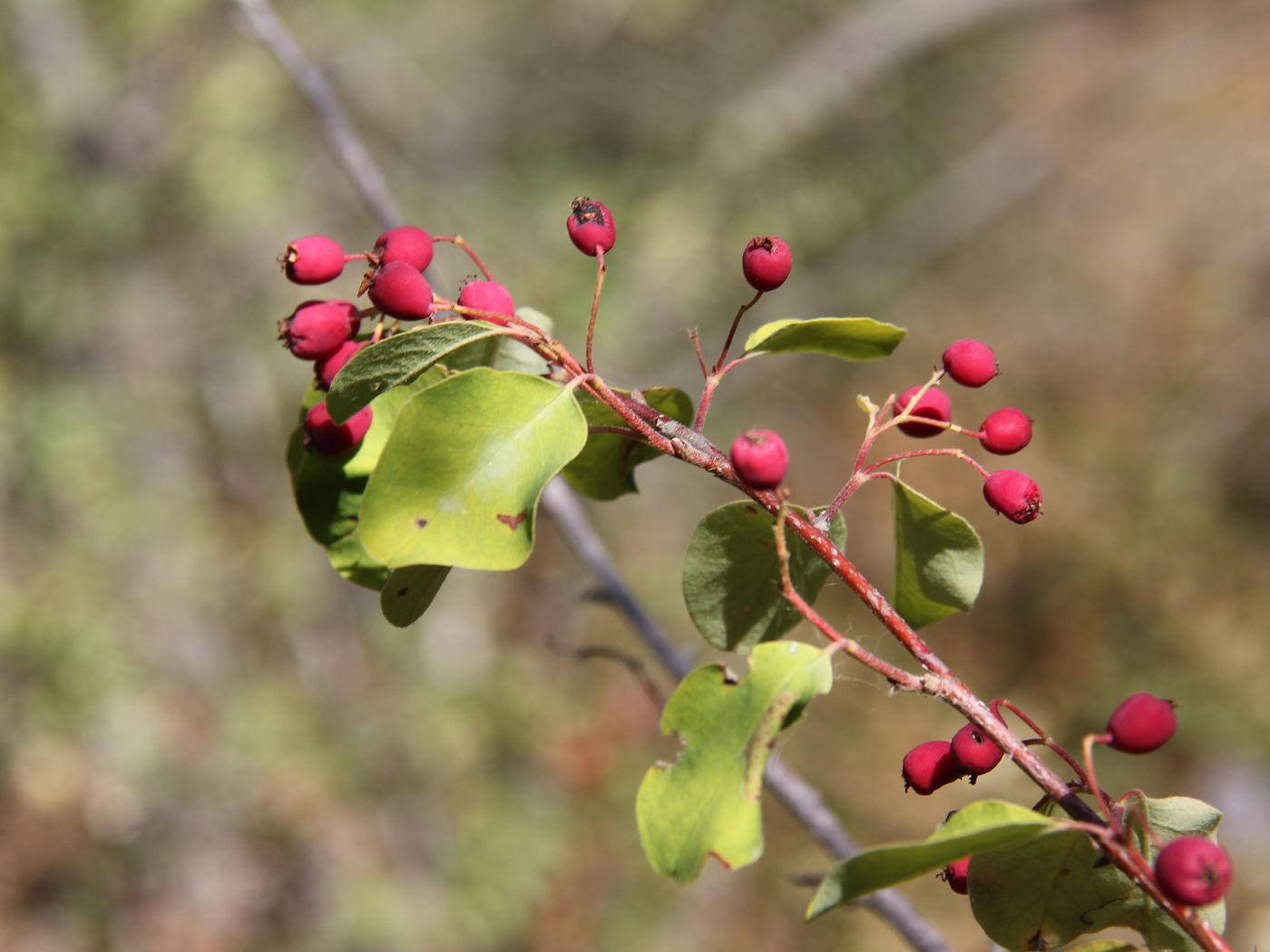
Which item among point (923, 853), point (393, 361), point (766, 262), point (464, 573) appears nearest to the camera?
point (923, 853)

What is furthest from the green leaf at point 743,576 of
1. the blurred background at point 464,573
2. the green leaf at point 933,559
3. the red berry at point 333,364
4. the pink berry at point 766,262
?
the blurred background at point 464,573

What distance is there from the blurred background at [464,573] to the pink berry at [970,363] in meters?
1.87

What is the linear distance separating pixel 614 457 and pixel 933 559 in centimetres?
27

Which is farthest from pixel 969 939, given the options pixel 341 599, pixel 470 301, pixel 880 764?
pixel 470 301

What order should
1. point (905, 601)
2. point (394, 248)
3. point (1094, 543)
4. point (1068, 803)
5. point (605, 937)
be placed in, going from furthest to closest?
point (1094, 543), point (605, 937), point (905, 601), point (394, 248), point (1068, 803)

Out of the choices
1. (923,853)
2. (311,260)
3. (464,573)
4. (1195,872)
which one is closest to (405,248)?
(311,260)

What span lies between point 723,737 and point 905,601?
269 mm

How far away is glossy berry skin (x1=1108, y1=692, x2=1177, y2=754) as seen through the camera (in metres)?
0.60

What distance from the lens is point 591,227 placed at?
0.76m

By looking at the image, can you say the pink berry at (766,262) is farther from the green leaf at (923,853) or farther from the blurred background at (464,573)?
the blurred background at (464,573)

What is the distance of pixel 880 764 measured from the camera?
3.85m

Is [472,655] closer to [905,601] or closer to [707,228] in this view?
[707,228]

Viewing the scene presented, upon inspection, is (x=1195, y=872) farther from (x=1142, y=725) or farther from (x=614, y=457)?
(x=614, y=457)

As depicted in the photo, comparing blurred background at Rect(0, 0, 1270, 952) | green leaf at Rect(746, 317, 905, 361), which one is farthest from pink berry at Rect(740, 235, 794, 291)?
blurred background at Rect(0, 0, 1270, 952)
